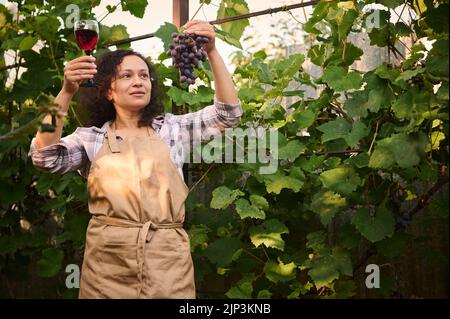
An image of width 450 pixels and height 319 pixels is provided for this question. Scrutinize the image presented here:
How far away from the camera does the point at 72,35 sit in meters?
2.81

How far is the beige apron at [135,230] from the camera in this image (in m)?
1.89

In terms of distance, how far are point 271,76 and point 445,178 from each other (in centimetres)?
84

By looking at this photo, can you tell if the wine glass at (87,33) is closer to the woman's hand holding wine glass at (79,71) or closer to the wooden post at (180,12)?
the woman's hand holding wine glass at (79,71)

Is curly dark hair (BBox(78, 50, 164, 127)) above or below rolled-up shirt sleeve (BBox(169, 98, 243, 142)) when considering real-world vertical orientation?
above

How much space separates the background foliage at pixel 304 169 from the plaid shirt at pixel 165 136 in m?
0.21

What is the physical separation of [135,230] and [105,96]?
551mm

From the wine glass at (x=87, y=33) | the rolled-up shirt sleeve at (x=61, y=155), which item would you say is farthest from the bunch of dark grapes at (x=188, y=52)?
the rolled-up shirt sleeve at (x=61, y=155)

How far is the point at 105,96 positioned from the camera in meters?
2.21

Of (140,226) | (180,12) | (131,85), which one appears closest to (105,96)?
(131,85)

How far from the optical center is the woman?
1.90 m

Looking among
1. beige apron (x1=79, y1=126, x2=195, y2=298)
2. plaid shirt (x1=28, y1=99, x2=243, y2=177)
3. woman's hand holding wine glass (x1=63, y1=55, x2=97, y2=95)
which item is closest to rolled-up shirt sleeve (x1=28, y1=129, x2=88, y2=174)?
plaid shirt (x1=28, y1=99, x2=243, y2=177)

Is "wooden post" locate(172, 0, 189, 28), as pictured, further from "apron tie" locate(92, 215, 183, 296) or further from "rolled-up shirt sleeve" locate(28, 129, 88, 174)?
"apron tie" locate(92, 215, 183, 296)

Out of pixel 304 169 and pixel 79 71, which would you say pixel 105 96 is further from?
pixel 304 169
